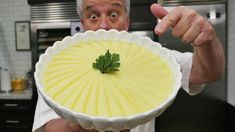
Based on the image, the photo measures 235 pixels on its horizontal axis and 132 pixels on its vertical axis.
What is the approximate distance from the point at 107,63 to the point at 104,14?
380 millimetres

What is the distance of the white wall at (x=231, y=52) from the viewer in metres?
2.91

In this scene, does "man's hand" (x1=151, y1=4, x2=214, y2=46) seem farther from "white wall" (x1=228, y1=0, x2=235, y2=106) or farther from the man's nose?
"white wall" (x1=228, y1=0, x2=235, y2=106)

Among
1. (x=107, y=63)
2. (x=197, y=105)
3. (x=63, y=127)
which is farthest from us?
(x=197, y=105)

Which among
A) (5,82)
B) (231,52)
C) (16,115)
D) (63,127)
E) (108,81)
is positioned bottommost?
A: (16,115)

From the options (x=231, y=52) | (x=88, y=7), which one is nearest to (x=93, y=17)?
(x=88, y=7)

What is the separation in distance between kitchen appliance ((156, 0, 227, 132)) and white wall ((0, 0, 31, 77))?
200 centimetres

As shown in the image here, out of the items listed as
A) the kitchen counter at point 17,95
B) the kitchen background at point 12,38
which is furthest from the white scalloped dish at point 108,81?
the kitchen background at point 12,38

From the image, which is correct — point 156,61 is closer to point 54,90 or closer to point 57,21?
point 54,90

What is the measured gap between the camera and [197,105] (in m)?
3.12

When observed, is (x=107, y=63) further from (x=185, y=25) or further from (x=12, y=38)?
(x=12, y=38)

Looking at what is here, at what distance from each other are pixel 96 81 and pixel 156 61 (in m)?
0.19

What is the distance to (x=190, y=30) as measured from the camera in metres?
0.76

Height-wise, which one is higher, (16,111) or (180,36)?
(180,36)

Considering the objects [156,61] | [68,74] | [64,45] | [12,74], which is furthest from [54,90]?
[12,74]
